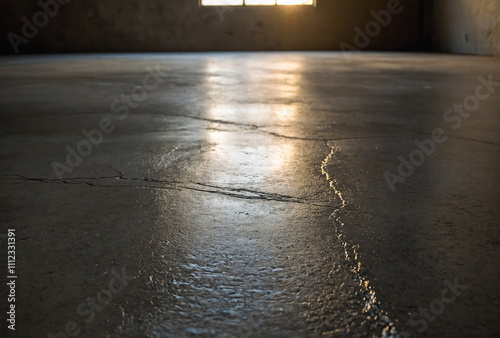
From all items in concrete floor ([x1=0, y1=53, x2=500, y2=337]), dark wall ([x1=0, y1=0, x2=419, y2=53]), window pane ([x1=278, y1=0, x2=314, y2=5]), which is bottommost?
concrete floor ([x1=0, y1=53, x2=500, y2=337])

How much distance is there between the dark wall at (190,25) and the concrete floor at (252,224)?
9394mm

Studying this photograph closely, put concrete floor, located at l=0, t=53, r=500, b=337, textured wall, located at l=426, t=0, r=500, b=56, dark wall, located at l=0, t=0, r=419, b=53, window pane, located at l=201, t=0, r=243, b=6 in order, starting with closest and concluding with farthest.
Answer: concrete floor, located at l=0, t=53, r=500, b=337
textured wall, located at l=426, t=0, r=500, b=56
dark wall, located at l=0, t=0, r=419, b=53
window pane, located at l=201, t=0, r=243, b=6

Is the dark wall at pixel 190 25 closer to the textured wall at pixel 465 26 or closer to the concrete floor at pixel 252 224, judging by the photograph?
the textured wall at pixel 465 26

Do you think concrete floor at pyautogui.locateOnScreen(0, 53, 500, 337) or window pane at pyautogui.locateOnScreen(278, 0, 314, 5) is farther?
window pane at pyautogui.locateOnScreen(278, 0, 314, 5)

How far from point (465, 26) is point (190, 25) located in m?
6.42

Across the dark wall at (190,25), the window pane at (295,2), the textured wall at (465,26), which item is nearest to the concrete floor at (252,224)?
the textured wall at (465,26)

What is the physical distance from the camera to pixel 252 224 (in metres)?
1.30

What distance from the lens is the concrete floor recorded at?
875mm

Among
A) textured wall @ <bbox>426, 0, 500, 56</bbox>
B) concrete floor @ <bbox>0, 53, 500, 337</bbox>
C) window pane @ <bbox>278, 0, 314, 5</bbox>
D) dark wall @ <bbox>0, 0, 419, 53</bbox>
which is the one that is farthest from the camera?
window pane @ <bbox>278, 0, 314, 5</bbox>

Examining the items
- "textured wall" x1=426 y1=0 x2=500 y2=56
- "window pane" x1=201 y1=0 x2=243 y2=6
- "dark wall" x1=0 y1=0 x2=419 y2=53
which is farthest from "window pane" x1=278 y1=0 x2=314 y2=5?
"textured wall" x1=426 y1=0 x2=500 y2=56

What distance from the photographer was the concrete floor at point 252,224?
0.88 m

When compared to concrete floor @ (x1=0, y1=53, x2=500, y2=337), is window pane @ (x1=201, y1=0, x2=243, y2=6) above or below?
above

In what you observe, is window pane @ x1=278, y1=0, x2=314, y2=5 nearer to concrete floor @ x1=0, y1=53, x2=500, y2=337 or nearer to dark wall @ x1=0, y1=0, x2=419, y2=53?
dark wall @ x1=0, y1=0, x2=419, y2=53

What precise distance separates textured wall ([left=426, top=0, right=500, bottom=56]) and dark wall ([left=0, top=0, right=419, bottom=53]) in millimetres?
901
